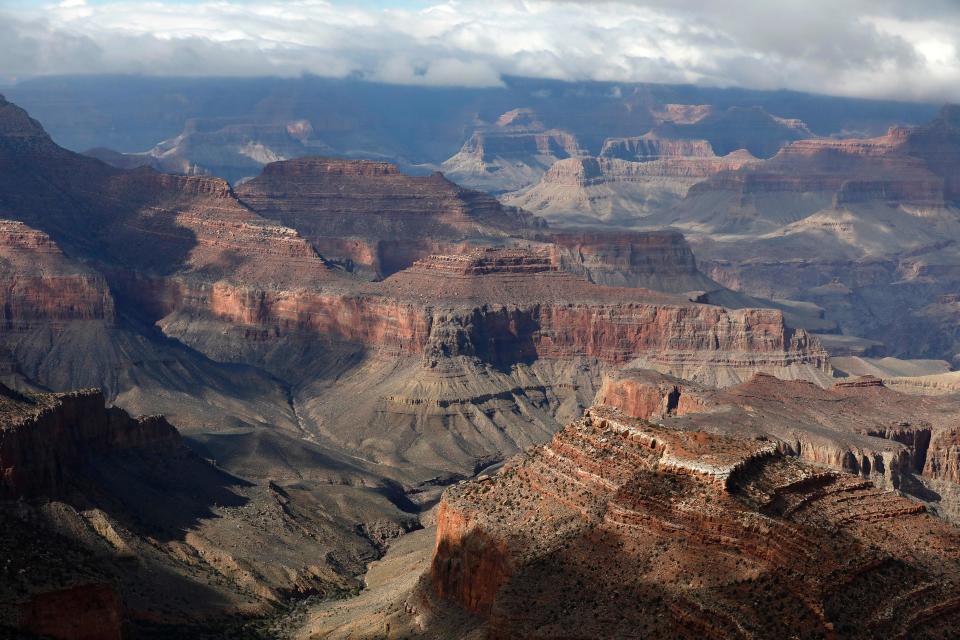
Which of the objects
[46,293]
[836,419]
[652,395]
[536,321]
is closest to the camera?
[836,419]

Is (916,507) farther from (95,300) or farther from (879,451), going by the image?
(95,300)

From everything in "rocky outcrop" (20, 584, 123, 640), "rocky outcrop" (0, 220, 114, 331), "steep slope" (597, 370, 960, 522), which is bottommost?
"rocky outcrop" (0, 220, 114, 331)

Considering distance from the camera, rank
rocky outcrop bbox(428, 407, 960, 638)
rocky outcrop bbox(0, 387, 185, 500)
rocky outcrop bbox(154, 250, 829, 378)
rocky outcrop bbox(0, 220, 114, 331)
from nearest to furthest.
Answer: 1. rocky outcrop bbox(428, 407, 960, 638)
2. rocky outcrop bbox(0, 387, 185, 500)
3. rocky outcrop bbox(154, 250, 829, 378)
4. rocky outcrop bbox(0, 220, 114, 331)

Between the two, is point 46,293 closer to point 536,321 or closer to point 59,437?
point 536,321

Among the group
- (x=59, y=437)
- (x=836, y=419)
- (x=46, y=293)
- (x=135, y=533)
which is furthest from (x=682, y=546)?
(x=46, y=293)

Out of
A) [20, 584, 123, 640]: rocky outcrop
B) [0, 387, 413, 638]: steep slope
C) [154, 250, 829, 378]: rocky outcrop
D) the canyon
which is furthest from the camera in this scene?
[154, 250, 829, 378]: rocky outcrop

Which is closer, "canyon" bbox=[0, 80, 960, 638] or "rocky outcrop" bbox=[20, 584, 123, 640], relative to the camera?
"canyon" bbox=[0, 80, 960, 638]

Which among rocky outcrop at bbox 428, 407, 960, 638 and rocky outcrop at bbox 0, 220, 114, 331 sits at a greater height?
rocky outcrop at bbox 428, 407, 960, 638

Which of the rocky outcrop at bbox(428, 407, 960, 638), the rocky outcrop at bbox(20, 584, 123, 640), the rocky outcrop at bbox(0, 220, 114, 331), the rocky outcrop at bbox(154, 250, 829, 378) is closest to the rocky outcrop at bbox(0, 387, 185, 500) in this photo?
the rocky outcrop at bbox(20, 584, 123, 640)

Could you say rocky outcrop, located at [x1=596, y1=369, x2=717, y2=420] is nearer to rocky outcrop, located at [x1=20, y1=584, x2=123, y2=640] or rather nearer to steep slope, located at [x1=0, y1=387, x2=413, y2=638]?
steep slope, located at [x1=0, y1=387, x2=413, y2=638]
